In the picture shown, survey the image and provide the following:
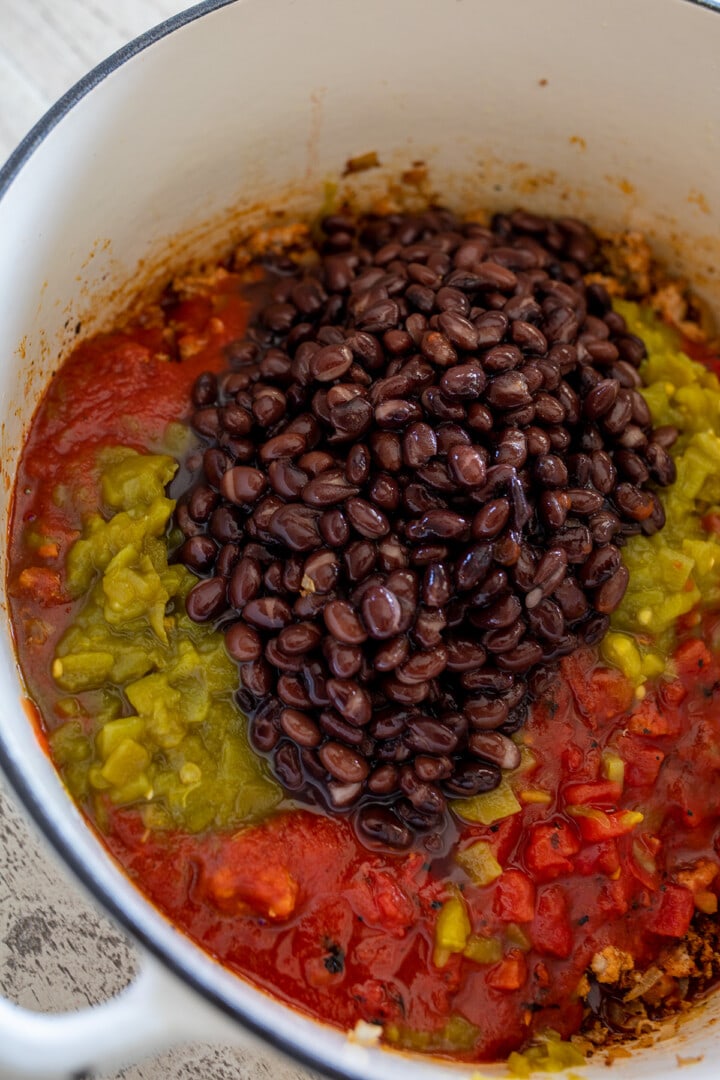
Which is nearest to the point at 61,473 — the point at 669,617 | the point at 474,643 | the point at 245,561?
the point at 245,561

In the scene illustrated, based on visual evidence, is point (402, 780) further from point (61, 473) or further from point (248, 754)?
point (61, 473)

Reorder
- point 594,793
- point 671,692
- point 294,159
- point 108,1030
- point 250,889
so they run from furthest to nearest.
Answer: point 294,159, point 671,692, point 594,793, point 250,889, point 108,1030

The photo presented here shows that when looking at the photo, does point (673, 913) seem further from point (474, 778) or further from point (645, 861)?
point (474, 778)

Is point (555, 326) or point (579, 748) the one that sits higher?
point (555, 326)

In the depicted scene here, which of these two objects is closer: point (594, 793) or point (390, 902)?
point (390, 902)

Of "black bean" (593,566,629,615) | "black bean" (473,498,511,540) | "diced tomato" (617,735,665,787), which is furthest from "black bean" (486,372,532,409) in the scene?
"diced tomato" (617,735,665,787)

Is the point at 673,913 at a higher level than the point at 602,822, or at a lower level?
lower

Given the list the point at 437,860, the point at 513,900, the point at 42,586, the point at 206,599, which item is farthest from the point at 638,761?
the point at 42,586
